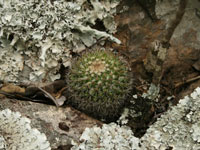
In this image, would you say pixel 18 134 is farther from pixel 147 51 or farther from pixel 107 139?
pixel 147 51

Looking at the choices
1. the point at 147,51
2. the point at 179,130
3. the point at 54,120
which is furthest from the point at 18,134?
the point at 147,51

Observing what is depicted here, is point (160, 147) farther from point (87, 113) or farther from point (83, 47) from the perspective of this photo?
point (83, 47)

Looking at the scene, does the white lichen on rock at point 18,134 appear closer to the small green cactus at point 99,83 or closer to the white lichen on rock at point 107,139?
the white lichen on rock at point 107,139

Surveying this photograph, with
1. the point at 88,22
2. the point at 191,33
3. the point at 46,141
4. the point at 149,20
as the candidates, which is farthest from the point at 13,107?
the point at 191,33

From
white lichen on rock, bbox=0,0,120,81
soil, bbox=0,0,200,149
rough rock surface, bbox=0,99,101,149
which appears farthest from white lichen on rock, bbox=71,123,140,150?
white lichen on rock, bbox=0,0,120,81

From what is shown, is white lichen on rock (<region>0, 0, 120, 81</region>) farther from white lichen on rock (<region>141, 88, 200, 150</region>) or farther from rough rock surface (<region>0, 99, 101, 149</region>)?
white lichen on rock (<region>141, 88, 200, 150</region>)

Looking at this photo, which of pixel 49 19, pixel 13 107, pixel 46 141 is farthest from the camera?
pixel 49 19
